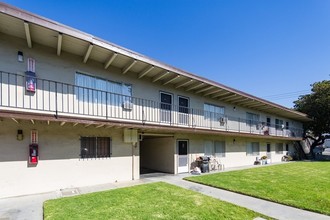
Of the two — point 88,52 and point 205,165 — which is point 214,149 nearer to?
point 205,165

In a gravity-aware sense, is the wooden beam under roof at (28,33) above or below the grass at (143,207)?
above

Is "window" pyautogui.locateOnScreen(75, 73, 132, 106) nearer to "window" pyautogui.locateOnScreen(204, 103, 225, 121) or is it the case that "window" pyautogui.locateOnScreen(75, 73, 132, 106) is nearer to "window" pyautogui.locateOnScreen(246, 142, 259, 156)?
"window" pyautogui.locateOnScreen(204, 103, 225, 121)

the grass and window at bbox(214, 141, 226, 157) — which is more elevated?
window at bbox(214, 141, 226, 157)

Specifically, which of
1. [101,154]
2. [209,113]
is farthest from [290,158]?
[101,154]

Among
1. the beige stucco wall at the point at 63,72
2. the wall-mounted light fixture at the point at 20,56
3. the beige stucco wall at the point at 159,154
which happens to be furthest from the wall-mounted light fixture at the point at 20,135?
the beige stucco wall at the point at 159,154

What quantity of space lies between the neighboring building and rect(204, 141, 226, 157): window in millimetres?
333

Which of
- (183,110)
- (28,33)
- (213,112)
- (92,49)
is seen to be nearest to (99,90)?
(92,49)

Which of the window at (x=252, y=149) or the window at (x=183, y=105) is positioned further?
the window at (x=252, y=149)

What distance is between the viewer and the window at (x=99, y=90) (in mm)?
9159

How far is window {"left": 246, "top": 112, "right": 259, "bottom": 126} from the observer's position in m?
19.8

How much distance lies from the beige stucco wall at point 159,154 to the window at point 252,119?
9796 mm

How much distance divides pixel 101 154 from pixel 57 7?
21.0ft

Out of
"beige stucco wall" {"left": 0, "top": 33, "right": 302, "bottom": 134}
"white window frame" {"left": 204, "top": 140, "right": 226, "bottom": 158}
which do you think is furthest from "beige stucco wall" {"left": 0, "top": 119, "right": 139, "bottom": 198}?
"white window frame" {"left": 204, "top": 140, "right": 226, "bottom": 158}

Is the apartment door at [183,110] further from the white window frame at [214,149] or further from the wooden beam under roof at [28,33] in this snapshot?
the wooden beam under roof at [28,33]
